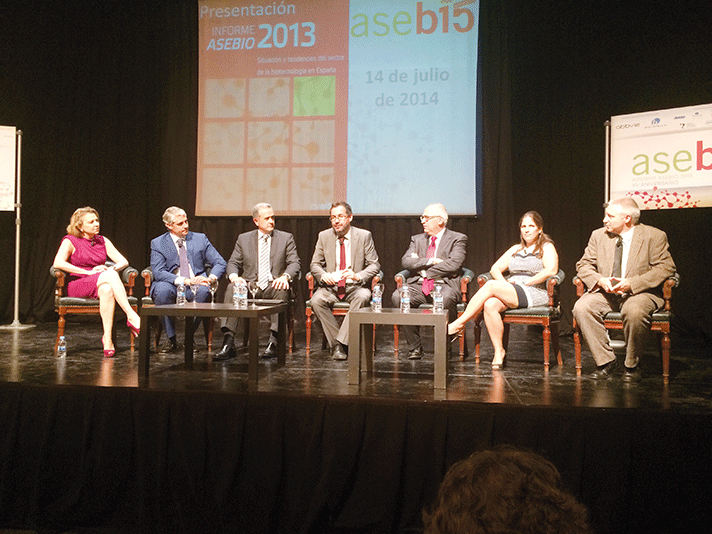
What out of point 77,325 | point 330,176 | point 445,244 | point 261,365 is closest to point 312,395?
point 261,365

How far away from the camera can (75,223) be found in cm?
429

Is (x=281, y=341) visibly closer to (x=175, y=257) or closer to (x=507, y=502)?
(x=175, y=257)

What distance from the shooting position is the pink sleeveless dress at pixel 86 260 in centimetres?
409

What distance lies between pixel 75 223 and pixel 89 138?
228cm

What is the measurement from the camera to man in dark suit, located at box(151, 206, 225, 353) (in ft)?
13.8

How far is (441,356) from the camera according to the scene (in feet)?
9.75

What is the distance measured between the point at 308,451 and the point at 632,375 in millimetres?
1914

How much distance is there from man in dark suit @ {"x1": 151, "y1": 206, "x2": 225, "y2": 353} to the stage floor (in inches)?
16.1

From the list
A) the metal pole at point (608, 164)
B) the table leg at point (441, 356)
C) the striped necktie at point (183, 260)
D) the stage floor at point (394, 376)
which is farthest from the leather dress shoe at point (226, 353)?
the metal pole at point (608, 164)

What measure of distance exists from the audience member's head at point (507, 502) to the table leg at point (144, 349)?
2.60m

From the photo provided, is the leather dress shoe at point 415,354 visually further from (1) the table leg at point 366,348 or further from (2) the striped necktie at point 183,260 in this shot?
(2) the striped necktie at point 183,260

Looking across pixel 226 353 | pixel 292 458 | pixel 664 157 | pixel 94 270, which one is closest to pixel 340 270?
pixel 226 353

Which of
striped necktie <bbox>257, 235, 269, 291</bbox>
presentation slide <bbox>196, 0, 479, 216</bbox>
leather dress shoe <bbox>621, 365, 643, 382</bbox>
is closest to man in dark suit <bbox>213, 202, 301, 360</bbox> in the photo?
striped necktie <bbox>257, 235, 269, 291</bbox>

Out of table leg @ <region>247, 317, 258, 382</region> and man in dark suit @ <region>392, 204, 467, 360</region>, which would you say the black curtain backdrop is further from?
table leg @ <region>247, 317, 258, 382</region>
